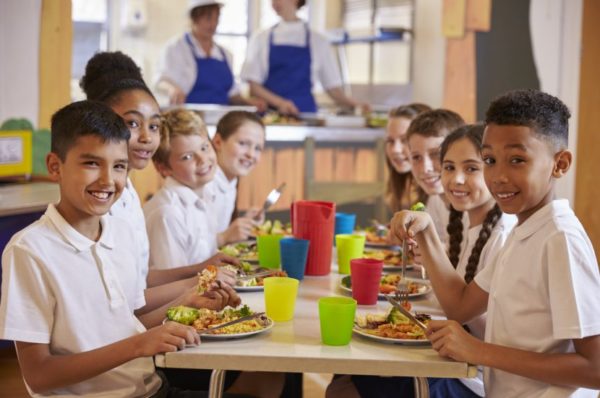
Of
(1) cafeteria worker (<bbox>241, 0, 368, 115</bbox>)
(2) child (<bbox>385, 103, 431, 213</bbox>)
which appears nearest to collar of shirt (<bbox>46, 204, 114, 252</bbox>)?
(2) child (<bbox>385, 103, 431, 213</bbox>)

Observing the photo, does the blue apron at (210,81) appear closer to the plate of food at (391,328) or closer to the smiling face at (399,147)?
the smiling face at (399,147)

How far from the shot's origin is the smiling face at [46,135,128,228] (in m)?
1.62

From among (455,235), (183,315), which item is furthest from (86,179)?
(455,235)

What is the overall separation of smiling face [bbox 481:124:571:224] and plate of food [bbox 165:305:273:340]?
55 centimetres

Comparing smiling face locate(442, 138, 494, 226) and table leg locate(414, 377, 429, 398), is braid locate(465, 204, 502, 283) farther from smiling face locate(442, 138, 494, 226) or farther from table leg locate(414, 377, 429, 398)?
table leg locate(414, 377, 429, 398)

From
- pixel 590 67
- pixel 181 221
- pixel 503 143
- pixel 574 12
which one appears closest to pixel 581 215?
pixel 590 67

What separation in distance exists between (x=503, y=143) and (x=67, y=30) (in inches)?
122

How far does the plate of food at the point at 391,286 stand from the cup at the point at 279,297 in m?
0.32

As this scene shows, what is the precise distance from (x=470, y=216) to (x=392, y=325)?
719mm

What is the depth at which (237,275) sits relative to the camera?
2043 mm

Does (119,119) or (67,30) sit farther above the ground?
(67,30)

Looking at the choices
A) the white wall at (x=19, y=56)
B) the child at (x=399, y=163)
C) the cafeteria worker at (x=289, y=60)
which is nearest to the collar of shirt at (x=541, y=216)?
the child at (x=399, y=163)

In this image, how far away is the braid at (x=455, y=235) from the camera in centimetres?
228

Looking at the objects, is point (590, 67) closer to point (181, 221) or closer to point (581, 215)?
point (581, 215)
